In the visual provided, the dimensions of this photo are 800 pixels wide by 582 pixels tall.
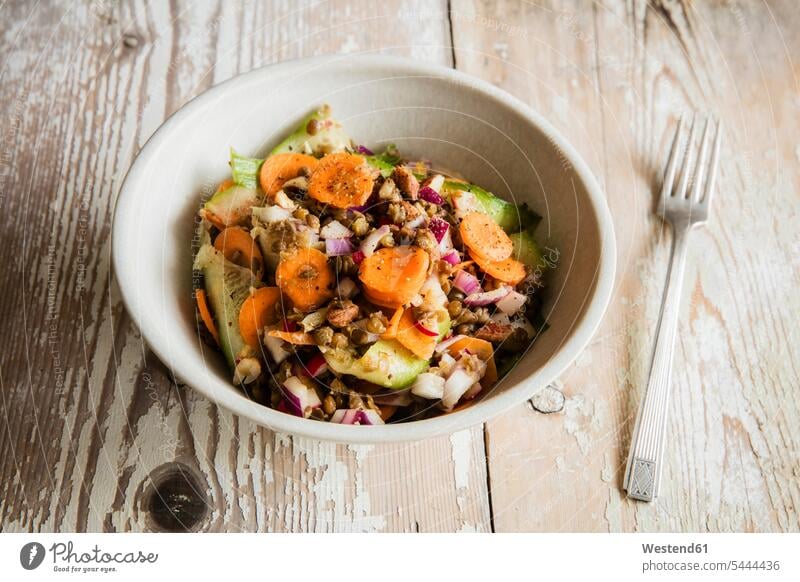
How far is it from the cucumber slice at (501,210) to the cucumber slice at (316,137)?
0.18 m

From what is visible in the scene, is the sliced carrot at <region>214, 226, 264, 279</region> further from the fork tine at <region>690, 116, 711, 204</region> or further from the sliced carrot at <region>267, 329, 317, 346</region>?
the fork tine at <region>690, 116, 711, 204</region>

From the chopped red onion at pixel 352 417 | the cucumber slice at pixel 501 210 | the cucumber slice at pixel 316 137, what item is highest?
the cucumber slice at pixel 316 137

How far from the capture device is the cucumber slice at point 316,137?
1.00 metres

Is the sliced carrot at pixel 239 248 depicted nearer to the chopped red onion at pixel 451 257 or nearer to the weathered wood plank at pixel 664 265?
the chopped red onion at pixel 451 257

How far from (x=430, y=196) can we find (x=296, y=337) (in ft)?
0.87

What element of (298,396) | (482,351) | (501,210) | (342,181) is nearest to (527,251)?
(501,210)

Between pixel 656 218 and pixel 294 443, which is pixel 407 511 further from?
pixel 656 218

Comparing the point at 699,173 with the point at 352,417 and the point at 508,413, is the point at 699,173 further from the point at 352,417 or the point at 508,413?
the point at 352,417

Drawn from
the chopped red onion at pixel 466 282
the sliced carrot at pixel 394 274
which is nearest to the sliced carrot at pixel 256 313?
the sliced carrot at pixel 394 274

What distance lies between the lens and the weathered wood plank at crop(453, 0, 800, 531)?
0.99 metres

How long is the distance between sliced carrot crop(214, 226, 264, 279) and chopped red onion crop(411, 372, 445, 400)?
0.80 ft

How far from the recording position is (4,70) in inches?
48.0
